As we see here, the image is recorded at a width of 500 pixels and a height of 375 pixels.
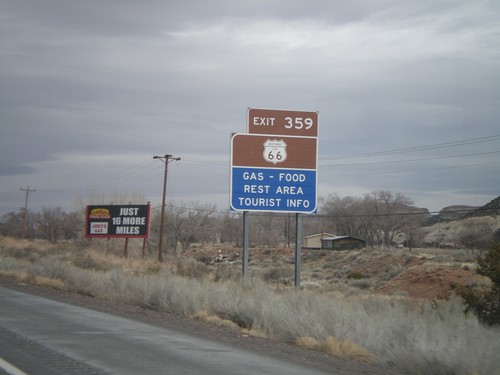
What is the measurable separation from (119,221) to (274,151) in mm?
31265

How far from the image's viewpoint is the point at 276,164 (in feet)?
67.5

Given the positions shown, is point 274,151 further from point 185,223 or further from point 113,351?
point 185,223

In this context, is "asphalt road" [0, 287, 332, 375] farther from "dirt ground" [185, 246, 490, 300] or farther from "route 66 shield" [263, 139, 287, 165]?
"dirt ground" [185, 246, 490, 300]

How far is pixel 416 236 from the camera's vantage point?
108000 millimetres

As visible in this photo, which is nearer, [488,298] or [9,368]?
[9,368]

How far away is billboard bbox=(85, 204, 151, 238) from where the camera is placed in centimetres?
4856

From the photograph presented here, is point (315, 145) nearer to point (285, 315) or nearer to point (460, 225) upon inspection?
point (285, 315)

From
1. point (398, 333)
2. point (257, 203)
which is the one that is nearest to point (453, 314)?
point (398, 333)

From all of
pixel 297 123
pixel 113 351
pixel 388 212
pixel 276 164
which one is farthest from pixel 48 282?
pixel 388 212

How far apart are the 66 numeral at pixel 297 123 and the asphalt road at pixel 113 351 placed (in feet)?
29.5

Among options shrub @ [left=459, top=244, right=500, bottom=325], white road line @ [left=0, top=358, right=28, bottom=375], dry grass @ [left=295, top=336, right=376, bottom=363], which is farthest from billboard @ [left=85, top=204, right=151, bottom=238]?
white road line @ [left=0, top=358, right=28, bottom=375]

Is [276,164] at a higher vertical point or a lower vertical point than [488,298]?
higher

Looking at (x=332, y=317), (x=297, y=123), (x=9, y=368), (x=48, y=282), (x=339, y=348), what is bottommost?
(x=9, y=368)

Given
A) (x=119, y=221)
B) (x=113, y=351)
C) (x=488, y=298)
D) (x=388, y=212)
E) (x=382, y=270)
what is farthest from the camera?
(x=388, y=212)
